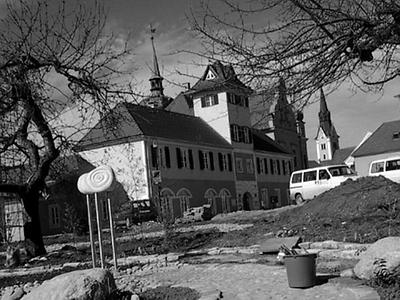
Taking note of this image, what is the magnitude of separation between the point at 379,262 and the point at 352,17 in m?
3.43

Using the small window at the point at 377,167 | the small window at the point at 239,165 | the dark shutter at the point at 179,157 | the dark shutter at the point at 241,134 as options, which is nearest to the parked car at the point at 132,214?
the dark shutter at the point at 179,157

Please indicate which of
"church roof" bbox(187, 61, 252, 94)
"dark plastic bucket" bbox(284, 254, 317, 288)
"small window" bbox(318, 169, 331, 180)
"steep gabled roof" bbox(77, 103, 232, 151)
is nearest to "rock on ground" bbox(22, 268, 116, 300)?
"dark plastic bucket" bbox(284, 254, 317, 288)

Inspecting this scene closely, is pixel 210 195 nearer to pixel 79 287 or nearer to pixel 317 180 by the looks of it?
pixel 317 180

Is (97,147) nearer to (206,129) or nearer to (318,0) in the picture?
(206,129)

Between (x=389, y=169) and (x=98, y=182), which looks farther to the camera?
(x=389, y=169)

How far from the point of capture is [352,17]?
8719 mm

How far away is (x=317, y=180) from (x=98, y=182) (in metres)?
26.1

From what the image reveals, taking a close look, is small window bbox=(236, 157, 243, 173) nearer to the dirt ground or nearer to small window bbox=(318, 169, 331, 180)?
small window bbox=(318, 169, 331, 180)

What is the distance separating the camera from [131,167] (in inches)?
1779

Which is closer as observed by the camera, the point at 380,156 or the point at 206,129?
the point at 206,129

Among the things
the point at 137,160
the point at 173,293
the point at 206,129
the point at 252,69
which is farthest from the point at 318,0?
the point at 206,129

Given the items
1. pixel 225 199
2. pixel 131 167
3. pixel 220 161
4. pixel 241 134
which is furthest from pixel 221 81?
pixel 241 134

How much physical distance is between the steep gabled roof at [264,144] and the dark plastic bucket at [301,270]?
177ft

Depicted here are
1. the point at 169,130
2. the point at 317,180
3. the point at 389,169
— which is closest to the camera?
the point at 389,169
